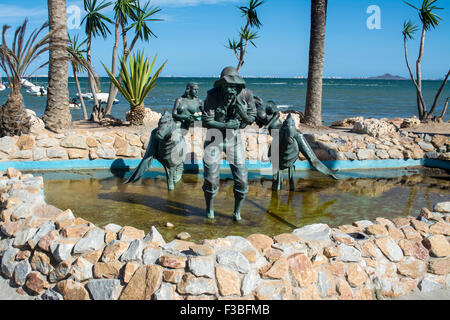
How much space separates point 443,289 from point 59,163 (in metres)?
6.51

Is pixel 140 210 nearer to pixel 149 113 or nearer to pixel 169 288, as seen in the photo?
pixel 169 288

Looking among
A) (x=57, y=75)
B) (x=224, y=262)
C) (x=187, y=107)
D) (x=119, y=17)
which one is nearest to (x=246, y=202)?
(x=187, y=107)

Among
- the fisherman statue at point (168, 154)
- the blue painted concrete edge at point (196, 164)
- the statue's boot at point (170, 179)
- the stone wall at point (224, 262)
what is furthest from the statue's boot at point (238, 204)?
the blue painted concrete edge at point (196, 164)

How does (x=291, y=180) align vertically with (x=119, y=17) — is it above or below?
below

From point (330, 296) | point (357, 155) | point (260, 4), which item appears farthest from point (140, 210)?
point (260, 4)

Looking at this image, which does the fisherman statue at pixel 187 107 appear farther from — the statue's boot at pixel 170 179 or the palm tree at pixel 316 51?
the palm tree at pixel 316 51

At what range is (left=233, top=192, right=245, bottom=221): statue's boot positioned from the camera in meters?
5.02

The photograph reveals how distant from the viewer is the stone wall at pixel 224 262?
11.1 ft

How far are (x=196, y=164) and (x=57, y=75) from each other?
14.7 feet

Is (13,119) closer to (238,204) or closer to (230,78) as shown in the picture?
(238,204)

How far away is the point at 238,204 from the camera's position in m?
5.16

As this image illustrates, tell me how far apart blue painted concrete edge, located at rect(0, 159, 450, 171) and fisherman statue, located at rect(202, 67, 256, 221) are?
11.1ft

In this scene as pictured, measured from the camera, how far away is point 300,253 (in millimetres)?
3615
